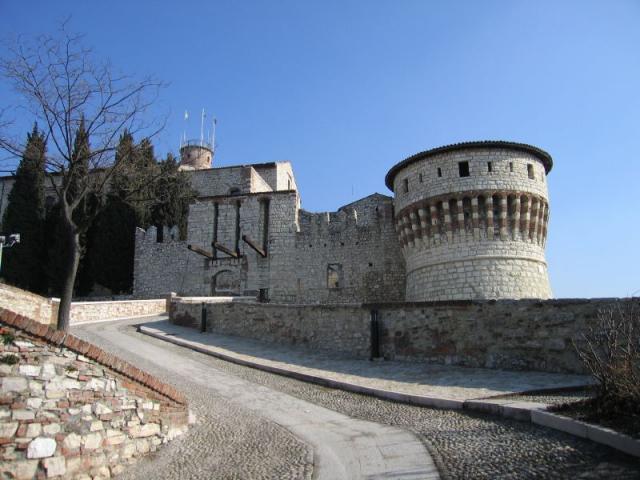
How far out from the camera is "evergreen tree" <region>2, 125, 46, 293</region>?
2939cm

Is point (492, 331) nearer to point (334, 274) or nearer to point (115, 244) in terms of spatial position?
point (334, 274)

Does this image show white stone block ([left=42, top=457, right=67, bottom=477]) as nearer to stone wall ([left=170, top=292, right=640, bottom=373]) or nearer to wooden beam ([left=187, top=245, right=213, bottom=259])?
stone wall ([left=170, top=292, right=640, bottom=373])

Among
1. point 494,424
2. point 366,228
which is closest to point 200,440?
point 494,424

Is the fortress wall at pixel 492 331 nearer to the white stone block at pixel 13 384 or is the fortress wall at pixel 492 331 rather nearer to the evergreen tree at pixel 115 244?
the white stone block at pixel 13 384

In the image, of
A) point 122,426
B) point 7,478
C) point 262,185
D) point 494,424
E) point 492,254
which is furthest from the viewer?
point 262,185

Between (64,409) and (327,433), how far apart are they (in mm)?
3272

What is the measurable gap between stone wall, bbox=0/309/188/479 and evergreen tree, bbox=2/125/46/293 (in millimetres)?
28767

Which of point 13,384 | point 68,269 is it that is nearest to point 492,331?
point 13,384

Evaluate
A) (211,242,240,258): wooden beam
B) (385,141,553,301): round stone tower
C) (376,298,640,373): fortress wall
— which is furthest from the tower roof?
(211,242,240,258): wooden beam

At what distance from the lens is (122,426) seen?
5.23m

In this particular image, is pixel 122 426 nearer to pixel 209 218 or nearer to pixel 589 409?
pixel 589 409

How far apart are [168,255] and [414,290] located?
16.1 m

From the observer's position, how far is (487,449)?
5.16m

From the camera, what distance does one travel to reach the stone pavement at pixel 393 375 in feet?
27.7
